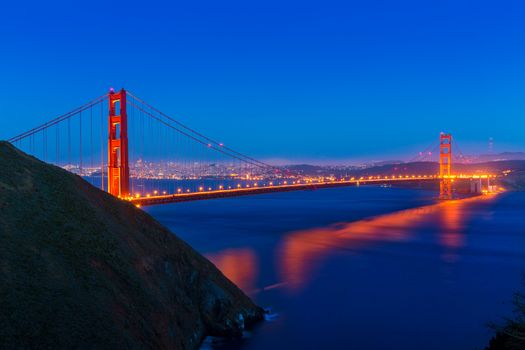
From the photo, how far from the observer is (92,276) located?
1122 cm

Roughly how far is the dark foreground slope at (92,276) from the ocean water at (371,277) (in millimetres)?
1466

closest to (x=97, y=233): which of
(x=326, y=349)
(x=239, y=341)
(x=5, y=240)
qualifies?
(x=5, y=240)

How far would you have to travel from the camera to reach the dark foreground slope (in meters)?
9.41

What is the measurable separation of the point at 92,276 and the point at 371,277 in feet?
58.9

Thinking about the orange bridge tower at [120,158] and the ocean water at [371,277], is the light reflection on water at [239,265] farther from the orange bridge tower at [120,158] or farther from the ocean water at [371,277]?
the orange bridge tower at [120,158]

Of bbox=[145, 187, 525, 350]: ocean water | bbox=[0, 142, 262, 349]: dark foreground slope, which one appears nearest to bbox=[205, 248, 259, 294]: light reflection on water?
bbox=[145, 187, 525, 350]: ocean water

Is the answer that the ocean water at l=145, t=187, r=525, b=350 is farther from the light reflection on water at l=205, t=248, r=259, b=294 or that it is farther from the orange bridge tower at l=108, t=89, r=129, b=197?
the orange bridge tower at l=108, t=89, r=129, b=197

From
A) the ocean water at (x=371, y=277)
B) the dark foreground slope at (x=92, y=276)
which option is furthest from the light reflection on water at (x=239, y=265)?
the dark foreground slope at (x=92, y=276)

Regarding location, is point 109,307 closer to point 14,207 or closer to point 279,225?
point 14,207

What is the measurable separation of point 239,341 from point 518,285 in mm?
17286

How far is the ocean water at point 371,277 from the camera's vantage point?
16.0 m

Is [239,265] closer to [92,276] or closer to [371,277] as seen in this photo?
[371,277]

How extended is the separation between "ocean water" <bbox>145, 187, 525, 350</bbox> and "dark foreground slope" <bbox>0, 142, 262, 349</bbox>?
147cm

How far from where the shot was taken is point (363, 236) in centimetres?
4228
